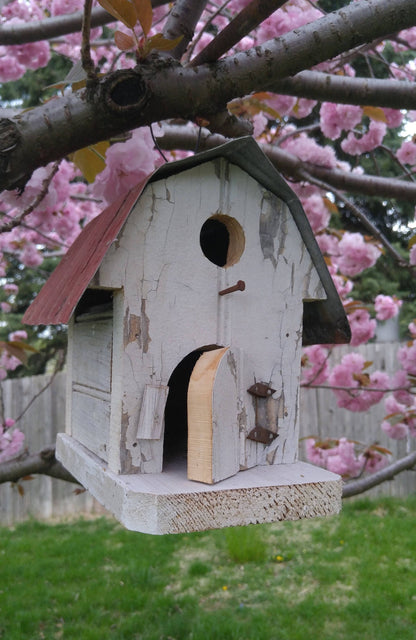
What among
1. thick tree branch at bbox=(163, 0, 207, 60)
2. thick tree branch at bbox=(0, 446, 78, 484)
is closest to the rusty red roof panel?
thick tree branch at bbox=(163, 0, 207, 60)

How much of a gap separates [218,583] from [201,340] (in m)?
3.01

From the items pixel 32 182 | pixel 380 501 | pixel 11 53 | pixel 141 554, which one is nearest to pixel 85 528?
pixel 141 554

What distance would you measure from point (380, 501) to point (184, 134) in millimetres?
4863

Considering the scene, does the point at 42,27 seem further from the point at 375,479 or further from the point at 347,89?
the point at 375,479

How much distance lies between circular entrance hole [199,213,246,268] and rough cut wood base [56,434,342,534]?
0.49 metres

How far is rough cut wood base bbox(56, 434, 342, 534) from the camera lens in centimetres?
104

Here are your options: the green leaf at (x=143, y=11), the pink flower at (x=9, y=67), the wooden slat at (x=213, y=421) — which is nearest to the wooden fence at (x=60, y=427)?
the pink flower at (x=9, y=67)

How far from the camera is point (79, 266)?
51.4 inches

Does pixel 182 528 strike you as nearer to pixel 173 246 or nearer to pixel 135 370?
pixel 135 370

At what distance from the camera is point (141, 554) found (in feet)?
14.2

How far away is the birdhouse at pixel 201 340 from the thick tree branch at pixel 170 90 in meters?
0.13

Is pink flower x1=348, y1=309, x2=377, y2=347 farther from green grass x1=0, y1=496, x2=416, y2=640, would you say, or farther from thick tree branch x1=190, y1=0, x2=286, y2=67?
thick tree branch x1=190, y1=0, x2=286, y2=67

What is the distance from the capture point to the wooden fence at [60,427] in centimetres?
607

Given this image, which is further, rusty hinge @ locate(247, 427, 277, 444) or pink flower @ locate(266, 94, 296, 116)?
pink flower @ locate(266, 94, 296, 116)
